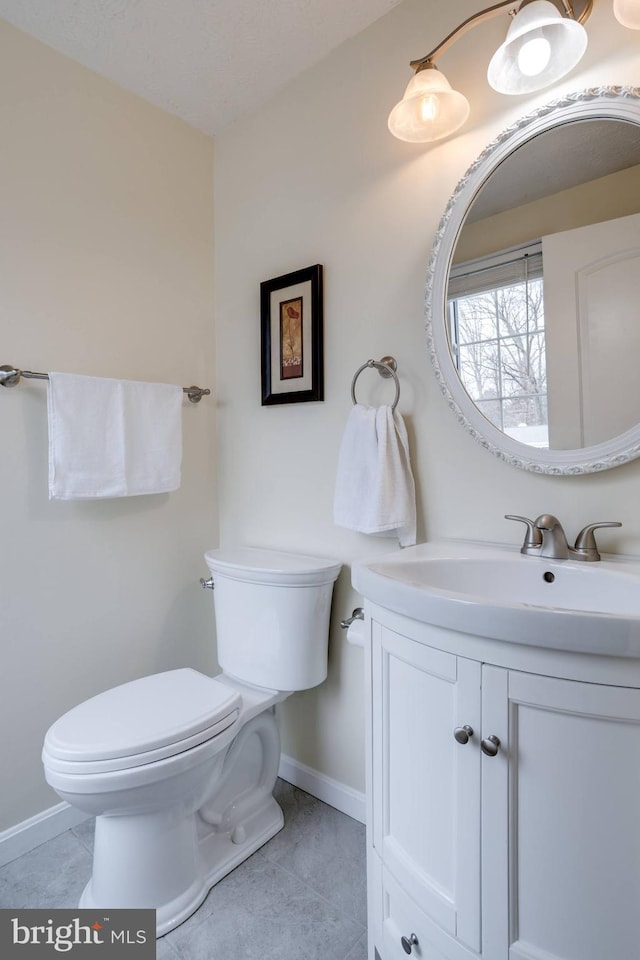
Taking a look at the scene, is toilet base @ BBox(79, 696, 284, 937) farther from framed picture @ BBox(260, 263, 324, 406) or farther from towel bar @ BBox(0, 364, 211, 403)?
towel bar @ BBox(0, 364, 211, 403)

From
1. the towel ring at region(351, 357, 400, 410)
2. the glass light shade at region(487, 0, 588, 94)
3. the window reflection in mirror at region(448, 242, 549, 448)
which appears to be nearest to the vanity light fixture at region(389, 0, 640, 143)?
the glass light shade at region(487, 0, 588, 94)

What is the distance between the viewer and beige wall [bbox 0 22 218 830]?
143 centimetres

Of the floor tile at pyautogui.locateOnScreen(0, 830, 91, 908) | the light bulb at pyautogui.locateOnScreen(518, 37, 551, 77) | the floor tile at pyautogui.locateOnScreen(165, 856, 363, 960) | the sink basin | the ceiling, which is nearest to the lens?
the sink basin

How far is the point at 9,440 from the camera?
142 centimetres

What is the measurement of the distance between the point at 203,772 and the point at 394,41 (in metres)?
2.02

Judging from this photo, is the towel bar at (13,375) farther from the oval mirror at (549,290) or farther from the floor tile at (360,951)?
the floor tile at (360,951)

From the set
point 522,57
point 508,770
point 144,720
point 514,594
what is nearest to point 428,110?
point 522,57

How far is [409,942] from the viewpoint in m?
0.91

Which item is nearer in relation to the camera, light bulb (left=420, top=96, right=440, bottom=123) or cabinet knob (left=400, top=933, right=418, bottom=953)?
cabinet knob (left=400, top=933, right=418, bottom=953)

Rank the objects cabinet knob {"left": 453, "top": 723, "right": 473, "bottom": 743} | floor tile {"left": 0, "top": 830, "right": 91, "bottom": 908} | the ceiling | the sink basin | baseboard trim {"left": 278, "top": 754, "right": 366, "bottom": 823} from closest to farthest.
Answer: the sink basin → cabinet knob {"left": 453, "top": 723, "right": 473, "bottom": 743} → floor tile {"left": 0, "top": 830, "right": 91, "bottom": 908} → the ceiling → baseboard trim {"left": 278, "top": 754, "right": 366, "bottom": 823}

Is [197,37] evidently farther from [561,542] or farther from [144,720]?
[144,720]

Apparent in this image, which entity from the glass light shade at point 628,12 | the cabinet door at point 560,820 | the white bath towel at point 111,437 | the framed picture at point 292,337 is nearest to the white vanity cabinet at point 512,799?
the cabinet door at point 560,820

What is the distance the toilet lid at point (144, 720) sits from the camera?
1.09m

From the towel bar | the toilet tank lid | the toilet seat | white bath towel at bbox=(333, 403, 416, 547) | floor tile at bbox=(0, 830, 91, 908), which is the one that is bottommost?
floor tile at bbox=(0, 830, 91, 908)
